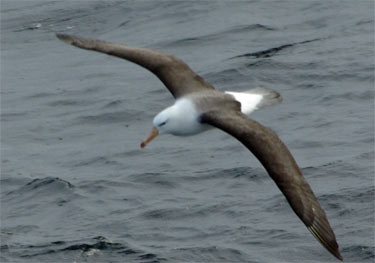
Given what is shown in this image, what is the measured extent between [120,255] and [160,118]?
2279 mm

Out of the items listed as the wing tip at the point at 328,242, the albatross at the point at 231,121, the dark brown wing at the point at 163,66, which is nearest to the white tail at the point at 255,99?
the albatross at the point at 231,121

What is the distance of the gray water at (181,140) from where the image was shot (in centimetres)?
1368

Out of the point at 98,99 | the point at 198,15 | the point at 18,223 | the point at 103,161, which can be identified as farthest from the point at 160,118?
the point at 198,15

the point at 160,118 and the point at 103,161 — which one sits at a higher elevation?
the point at 160,118

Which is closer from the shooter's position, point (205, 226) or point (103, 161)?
point (205, 226)

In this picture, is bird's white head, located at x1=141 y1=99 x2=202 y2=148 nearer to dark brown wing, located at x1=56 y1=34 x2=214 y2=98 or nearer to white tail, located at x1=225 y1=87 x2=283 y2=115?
white tail, located at x1=225 y1=87 x2=283 y2=115

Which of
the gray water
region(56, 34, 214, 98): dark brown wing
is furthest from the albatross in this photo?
the gray water

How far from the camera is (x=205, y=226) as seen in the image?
13930mm

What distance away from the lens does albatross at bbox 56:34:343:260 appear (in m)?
10.9

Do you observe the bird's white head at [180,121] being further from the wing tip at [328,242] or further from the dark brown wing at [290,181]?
the wing tip at [328,242]

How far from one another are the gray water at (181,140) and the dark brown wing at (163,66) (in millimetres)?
2050

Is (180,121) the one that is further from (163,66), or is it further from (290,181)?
(290,181)

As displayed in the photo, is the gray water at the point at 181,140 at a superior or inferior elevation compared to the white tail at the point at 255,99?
inferior

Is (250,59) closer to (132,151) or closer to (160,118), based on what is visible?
(132,151)
